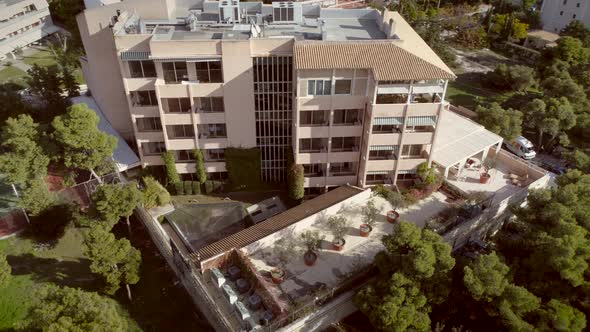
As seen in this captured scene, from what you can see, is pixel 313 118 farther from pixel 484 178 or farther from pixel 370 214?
pixel 484 178

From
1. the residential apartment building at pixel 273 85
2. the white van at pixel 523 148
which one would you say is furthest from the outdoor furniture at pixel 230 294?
the white van at pixel 523 148

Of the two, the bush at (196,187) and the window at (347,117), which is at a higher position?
the window at (347,117)

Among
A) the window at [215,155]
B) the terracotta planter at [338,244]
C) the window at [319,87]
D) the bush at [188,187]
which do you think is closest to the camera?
the terracotta planter at [338,244]

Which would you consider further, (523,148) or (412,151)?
(523,148)

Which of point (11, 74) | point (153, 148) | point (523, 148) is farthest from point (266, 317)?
point (11, 74)

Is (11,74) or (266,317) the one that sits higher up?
(266,317)

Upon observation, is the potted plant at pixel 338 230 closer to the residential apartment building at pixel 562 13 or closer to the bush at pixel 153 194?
the bush at pixel 153 194

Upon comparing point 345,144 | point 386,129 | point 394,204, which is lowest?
point 394,204

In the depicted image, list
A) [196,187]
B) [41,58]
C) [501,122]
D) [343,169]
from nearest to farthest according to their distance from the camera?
[343,169]
[196,187]
[501,122]
[41,58]
